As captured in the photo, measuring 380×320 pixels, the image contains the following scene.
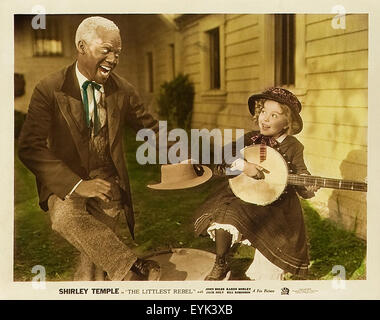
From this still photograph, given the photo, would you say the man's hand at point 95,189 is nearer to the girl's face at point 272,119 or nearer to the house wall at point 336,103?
the girl's face at point 272,119

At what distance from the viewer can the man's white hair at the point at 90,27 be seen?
3.41m

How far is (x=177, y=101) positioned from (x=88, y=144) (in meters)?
0.76

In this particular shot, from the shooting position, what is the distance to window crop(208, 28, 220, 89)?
3.48 meters

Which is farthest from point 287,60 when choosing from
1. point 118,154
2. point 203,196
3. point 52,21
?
point 52,21

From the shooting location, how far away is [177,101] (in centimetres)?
347

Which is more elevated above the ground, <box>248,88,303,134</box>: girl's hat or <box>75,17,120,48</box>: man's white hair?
<box>75,17,120,48</box>: man's white hair

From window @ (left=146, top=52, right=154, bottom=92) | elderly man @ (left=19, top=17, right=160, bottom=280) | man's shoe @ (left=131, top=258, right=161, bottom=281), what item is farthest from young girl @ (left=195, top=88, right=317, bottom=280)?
window @ (left=146, top=52, right=154, bottom=92)


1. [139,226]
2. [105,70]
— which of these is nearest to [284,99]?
[105,70]

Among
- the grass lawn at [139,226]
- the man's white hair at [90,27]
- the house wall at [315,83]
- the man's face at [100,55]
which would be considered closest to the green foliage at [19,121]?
the grass lawn at [139,226]

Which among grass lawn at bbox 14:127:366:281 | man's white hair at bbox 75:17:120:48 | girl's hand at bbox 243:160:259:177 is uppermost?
man's white hair at bbox 75:17:120:48

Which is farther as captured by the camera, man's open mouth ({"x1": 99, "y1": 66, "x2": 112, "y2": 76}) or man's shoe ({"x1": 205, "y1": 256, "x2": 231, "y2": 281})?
man's shoe ({"x1": 205, "y1": 256, "x2": 231, "y2": 281})

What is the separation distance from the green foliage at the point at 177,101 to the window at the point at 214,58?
18 centimetres

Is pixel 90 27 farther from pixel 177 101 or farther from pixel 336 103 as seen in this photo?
pixel 336 103

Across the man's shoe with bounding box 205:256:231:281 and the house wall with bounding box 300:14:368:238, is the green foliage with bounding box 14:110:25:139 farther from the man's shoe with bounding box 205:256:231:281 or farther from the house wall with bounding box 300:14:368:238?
the house wall with bounding box 300:14:368:238
